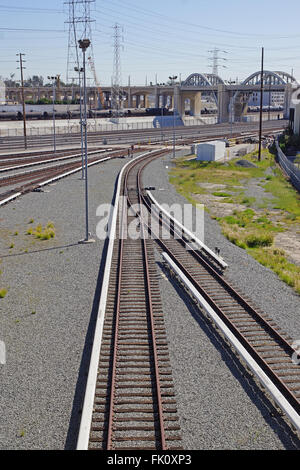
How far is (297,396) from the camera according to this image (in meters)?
10.2

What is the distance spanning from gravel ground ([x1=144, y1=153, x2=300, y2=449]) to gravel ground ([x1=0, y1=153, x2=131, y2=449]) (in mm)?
2254

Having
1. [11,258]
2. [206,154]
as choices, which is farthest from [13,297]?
[206,154]

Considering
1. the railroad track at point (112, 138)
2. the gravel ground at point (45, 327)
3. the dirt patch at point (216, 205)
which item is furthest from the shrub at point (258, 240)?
the railroad track at point (112, 138)

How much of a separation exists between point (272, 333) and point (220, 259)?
5912 millimetres

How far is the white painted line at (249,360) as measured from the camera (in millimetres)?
9391

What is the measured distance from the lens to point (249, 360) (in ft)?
37.0

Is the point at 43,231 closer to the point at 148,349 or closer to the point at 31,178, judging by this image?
the point at 148,349

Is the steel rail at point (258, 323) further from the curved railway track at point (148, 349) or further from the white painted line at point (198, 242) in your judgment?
the white painted line at point (198, 242)

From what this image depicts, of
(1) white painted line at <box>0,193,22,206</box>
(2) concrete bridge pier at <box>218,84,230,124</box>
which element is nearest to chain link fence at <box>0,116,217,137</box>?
(2) concrete bridge pier at <box>218,84,230,124</box>

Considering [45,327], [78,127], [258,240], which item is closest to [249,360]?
[45,327]

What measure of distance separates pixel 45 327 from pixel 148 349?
10.1ft

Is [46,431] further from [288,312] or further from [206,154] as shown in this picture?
[206,154]

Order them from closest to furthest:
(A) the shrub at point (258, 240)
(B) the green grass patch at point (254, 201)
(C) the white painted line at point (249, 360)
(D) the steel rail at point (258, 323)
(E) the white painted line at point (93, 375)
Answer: (E) the white painted line at point (93, 375) → (C) the white painted line at point (249, 360) → (D) the steel rail at point (258, 323) → (B) the green grass patch at point (254, 201) → (A) the shrub at point (258, 240)

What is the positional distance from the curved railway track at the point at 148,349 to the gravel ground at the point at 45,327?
0.59 m
